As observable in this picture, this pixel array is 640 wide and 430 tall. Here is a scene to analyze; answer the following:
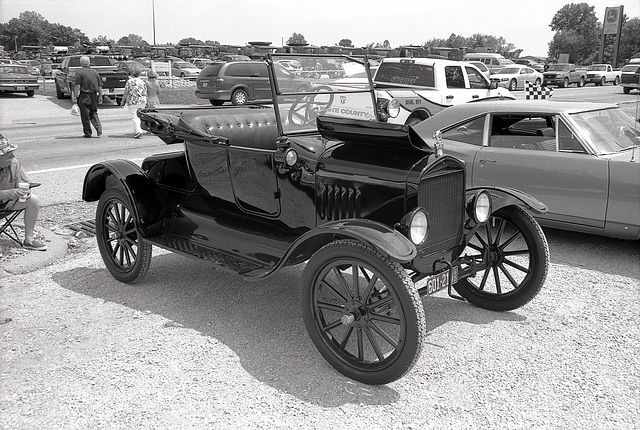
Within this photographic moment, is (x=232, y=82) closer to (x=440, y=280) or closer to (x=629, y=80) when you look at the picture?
(x=440, y=280)

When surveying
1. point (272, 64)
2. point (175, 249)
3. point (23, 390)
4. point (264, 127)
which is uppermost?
point (272, 64)

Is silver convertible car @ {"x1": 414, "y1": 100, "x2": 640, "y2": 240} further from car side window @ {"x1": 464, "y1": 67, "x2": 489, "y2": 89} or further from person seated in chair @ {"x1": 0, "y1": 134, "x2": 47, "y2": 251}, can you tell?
car side window @ {"x1": 464, "y1": 67, "x2": 489, "y2": 89}

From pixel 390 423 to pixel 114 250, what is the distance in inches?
121

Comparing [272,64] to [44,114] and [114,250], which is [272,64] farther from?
[44,114]

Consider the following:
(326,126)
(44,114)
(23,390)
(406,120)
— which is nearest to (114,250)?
(23,390)

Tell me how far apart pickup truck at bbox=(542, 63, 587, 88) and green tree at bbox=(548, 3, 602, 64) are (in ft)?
175

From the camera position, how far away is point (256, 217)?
4.61 meters

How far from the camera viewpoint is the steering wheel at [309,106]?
14.8ft

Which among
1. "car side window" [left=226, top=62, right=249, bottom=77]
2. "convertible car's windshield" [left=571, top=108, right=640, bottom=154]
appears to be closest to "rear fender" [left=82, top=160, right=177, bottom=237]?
"convertible car's windshield" [left=571, top=108, right=640, bottom=154]

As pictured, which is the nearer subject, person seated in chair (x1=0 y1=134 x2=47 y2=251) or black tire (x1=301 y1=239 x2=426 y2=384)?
black tire (x1=301 y1=239 x2=426 y2=384)

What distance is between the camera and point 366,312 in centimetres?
349

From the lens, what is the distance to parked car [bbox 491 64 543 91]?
3170 centimetres

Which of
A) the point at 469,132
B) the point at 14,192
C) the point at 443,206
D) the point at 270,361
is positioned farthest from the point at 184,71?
the point at 270,361

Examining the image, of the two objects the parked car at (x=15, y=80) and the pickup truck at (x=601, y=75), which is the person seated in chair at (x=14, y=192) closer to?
the parked car at (x=15, y=80)
